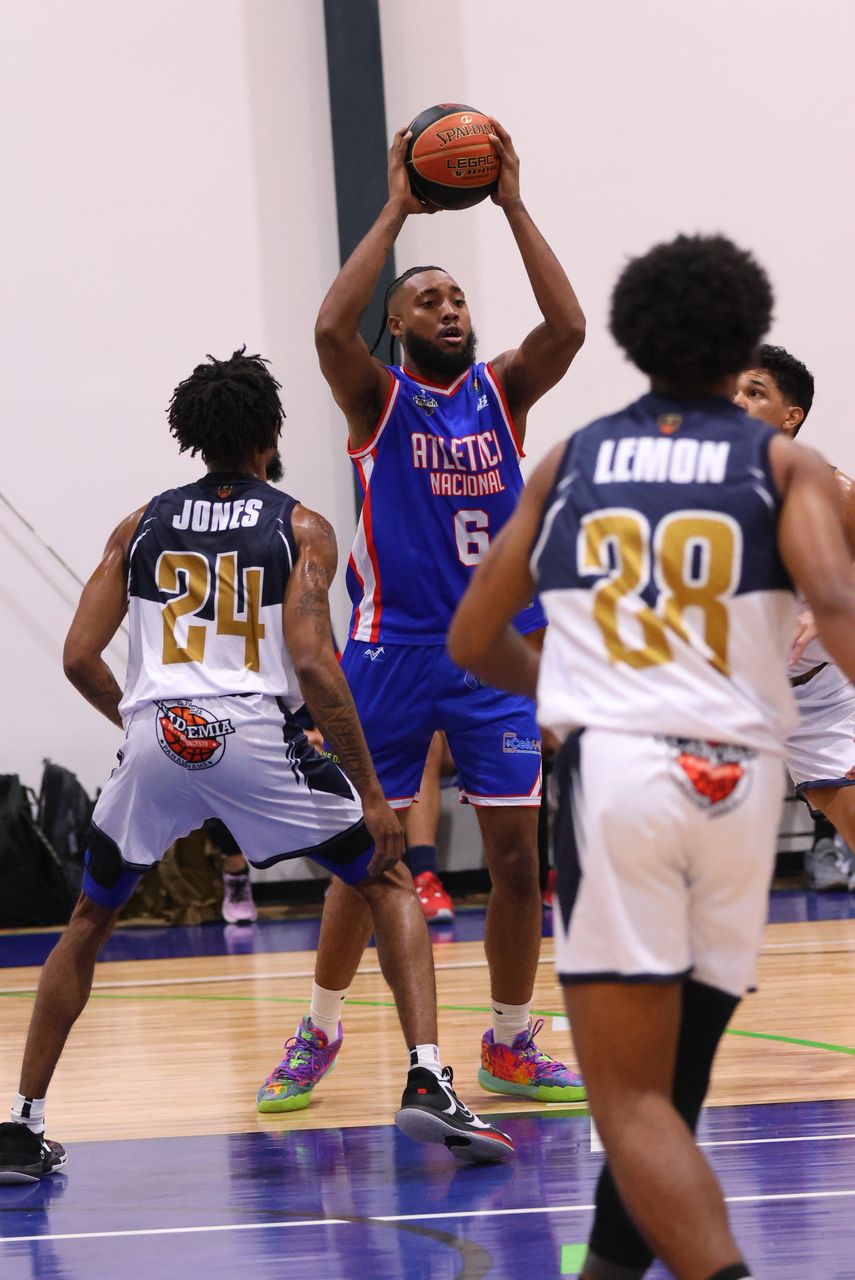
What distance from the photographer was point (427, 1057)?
152 inches

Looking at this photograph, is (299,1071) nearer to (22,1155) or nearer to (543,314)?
(22,1155)

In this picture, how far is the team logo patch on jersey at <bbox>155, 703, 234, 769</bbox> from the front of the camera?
13.0 ft

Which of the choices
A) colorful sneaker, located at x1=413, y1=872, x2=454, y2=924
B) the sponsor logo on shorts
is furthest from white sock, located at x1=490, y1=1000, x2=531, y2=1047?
colorful sneaker, located at x1=413, y1=872, x2=454, y2=924

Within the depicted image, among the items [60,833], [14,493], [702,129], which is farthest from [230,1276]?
[702,129]

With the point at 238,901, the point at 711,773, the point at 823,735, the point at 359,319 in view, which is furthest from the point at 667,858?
the point at 238,901

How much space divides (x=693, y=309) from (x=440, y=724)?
86.3 inches

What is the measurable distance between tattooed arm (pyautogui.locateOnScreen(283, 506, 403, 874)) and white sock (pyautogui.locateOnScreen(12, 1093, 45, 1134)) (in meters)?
0.95

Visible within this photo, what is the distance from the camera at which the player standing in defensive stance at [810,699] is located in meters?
5.00

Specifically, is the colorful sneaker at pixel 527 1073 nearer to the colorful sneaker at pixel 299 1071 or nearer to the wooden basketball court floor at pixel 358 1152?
the wooden basketball court floor at pixel 358 1152

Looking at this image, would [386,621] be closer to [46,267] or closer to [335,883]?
[335,883]

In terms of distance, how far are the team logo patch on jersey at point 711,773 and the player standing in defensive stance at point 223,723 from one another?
1769 mm

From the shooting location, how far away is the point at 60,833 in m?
8.74

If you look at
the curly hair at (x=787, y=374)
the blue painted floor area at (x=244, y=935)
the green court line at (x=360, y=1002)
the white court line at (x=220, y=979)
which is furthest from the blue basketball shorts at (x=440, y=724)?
the blue painted floor area at (x=244, y=935)

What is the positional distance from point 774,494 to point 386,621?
88.9 inches
